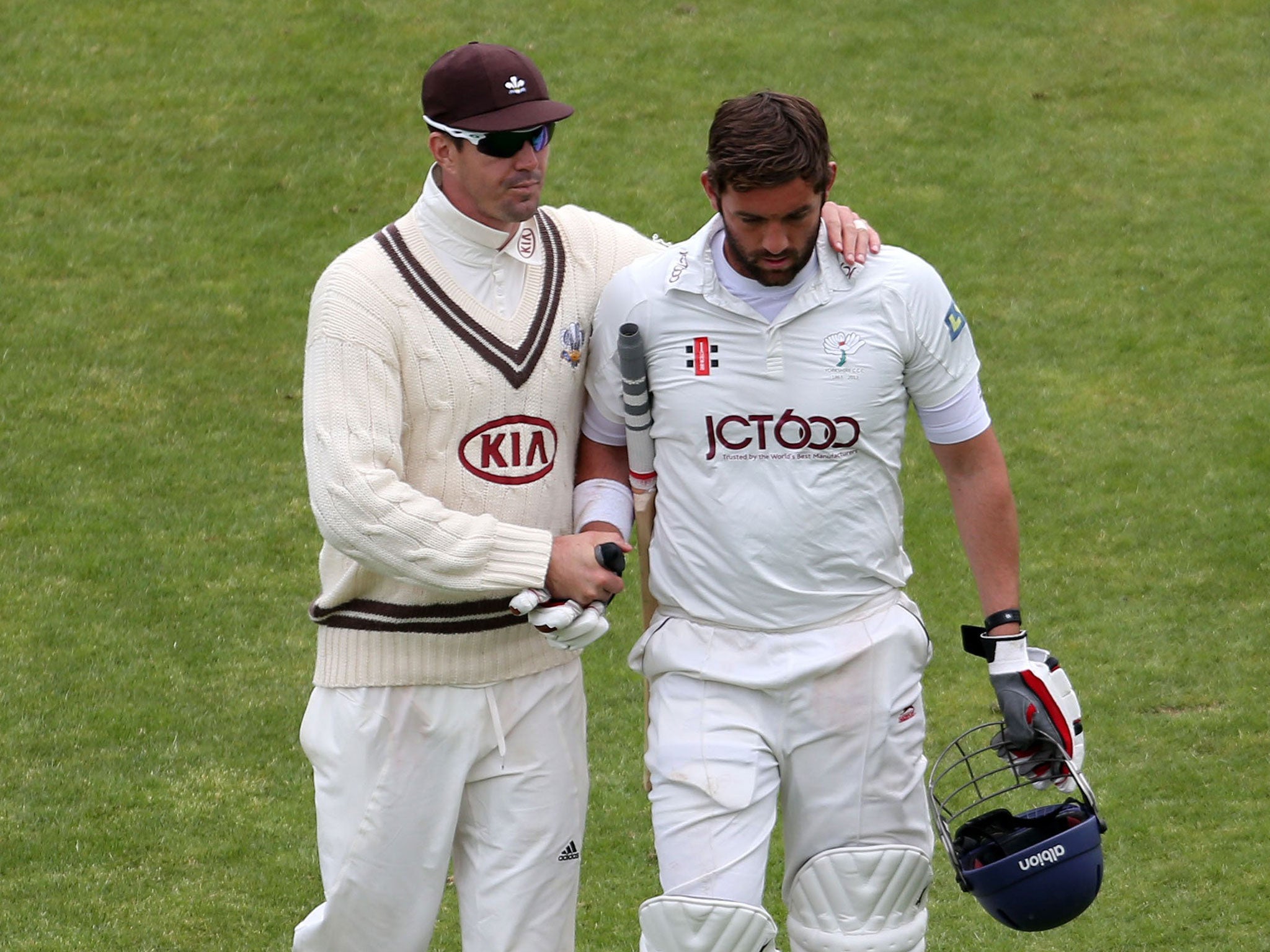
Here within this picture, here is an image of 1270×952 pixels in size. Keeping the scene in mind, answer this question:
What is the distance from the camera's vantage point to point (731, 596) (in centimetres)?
423

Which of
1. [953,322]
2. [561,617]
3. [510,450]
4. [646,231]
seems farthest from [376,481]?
[646,231]

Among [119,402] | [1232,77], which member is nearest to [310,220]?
[119,402]

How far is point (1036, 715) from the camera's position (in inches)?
166

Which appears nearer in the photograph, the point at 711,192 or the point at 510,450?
the point at 711,192

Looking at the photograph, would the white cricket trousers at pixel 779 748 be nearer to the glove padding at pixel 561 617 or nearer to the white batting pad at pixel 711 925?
the white batting pad at pixel 711 925

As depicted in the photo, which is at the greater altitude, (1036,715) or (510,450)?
(510,450)

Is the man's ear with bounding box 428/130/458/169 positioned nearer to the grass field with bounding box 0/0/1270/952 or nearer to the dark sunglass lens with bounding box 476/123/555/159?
the dark sunglass lens with bounding box 476/123/555/159

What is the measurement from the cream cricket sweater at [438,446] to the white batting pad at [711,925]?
2.34 ft

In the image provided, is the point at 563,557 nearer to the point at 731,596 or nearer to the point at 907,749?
the point at 731,596

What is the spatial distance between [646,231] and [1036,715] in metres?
6.85

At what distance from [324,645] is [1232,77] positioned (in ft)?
30.9

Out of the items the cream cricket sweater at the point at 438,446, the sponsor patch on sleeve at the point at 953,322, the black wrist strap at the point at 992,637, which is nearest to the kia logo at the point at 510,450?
the cream cricket sweater at the point at 438,446

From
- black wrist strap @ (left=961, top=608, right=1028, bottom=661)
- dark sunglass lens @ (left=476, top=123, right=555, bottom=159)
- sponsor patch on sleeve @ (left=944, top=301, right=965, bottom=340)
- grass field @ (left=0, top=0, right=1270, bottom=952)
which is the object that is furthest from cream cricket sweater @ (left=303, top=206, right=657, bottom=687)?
grass field @ (left=0, top=0, right=1270, bottom=952)

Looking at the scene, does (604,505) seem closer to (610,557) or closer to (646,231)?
(610,557)
